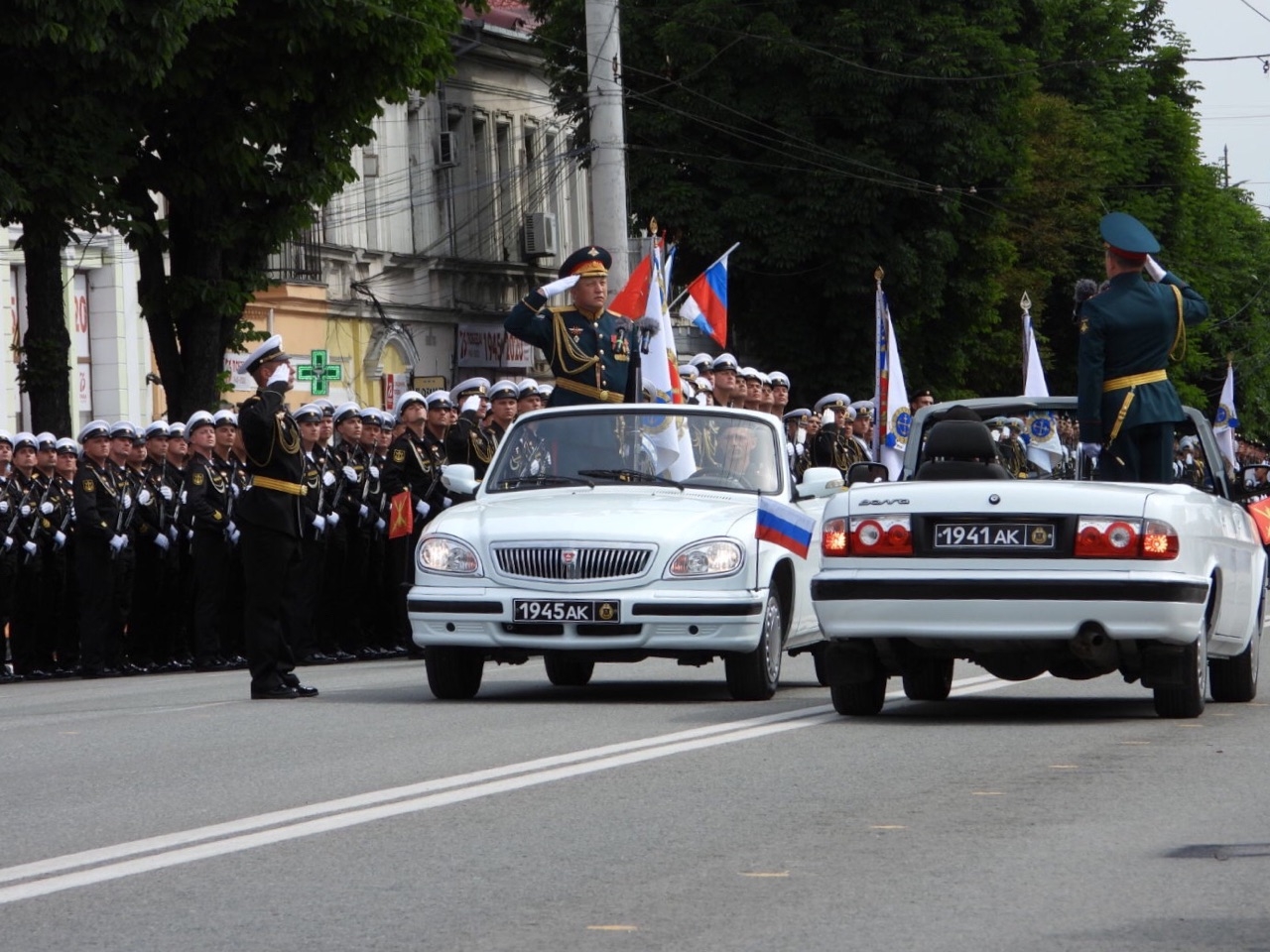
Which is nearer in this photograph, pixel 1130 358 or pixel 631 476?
pixel 1130 358

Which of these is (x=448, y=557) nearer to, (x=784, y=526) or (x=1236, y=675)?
(x=784, y=526)

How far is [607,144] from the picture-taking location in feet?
100

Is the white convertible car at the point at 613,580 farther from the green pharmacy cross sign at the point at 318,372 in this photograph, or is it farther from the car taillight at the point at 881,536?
the green pharmacy cross sign at the point at 318,372

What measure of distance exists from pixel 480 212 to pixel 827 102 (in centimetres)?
1010

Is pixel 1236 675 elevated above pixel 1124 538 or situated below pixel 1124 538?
below

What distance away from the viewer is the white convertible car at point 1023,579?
12133mm

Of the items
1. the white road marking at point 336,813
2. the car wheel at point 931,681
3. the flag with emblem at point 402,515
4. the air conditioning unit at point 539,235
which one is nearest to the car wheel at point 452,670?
the car wheel at point 931,681

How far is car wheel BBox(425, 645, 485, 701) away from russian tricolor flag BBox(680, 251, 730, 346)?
15.3 meters

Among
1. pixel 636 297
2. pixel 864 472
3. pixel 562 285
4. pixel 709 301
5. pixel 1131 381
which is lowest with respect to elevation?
pixel 864 472

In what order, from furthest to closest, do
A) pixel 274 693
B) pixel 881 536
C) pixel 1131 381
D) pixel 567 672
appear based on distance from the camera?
pixel 567 672 → pixel 274 693 → pixel 1131 381 → pixel 881 536

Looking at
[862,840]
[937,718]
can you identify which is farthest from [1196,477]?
[862,840]

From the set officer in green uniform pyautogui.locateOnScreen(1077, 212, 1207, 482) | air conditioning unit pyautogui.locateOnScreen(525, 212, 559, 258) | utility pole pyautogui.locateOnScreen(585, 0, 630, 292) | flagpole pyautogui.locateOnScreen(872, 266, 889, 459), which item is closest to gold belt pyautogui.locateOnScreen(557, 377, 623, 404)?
officer in green uniform pyautogui.locateOnScreen(1077, 212, 1207, 482)

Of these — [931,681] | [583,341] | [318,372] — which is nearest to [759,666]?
[931,681]

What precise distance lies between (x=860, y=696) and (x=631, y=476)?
316cm
